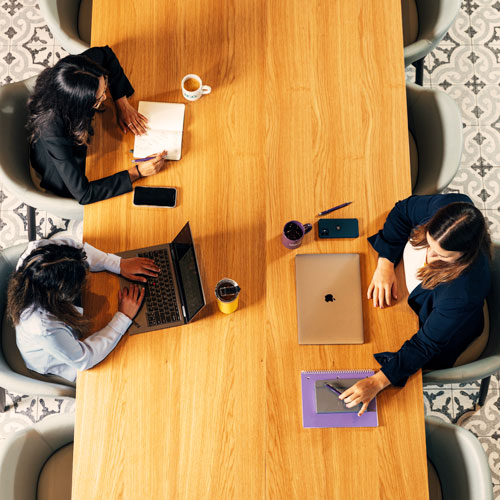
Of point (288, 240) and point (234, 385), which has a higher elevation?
point (288, 240)

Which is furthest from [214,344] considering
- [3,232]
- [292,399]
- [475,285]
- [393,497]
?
[3,232]

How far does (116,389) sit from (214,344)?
1.32 feet

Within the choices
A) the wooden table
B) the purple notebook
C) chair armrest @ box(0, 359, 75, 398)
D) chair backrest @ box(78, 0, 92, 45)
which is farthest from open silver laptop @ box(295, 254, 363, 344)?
chair backrest @ box(78, 0, 92, 45)

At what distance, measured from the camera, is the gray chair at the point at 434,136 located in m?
2.16

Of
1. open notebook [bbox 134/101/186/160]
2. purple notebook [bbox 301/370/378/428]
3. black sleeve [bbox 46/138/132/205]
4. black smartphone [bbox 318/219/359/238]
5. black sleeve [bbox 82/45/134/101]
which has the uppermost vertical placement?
black sleeve [bbox 82/45/134/101]

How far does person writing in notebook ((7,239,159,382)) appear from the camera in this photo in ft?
5.57

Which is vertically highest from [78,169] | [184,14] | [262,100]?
[184,14]

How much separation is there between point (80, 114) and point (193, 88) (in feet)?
1.64

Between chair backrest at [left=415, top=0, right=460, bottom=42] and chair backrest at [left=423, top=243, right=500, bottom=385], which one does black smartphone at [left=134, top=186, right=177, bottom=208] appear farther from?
chair backrest at [left=415, top=0, right=460, bottom=42]

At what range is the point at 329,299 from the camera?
1.89 meters

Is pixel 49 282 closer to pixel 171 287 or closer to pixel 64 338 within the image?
pixel 64 338

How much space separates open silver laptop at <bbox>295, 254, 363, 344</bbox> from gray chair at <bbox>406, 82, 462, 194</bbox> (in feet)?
2.01

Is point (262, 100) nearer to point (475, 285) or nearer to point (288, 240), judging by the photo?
point (288, 240)

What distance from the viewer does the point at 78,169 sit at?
2.00 metres
